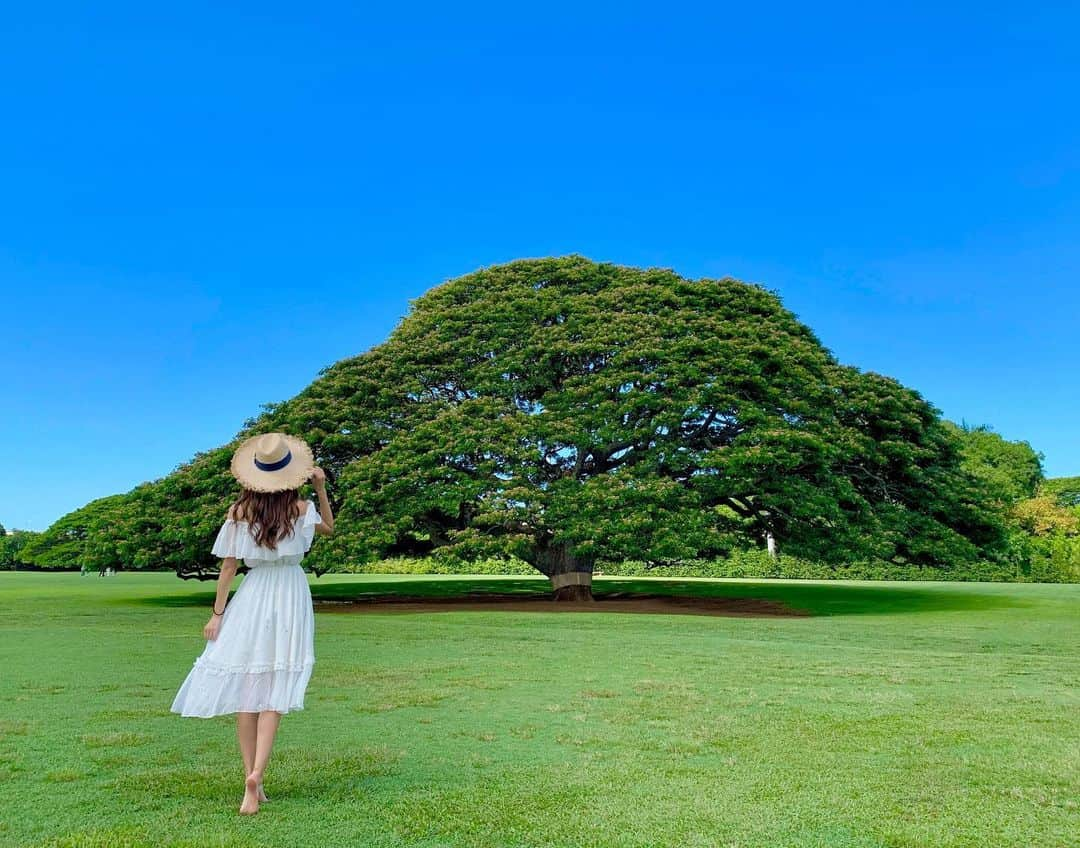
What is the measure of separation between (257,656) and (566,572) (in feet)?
72.3

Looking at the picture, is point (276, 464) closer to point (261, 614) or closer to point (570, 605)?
point (261, 614)

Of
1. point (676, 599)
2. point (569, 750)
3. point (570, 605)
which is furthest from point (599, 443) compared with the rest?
point (569, 750)

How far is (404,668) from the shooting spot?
39.3 ft

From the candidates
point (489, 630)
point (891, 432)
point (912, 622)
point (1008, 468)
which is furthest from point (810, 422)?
point (1008, 468)

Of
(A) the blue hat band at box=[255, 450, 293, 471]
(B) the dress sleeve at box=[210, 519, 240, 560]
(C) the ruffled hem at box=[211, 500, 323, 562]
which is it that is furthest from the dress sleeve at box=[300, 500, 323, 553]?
(B) the dress sleeve at box=[210, 519, 240, 560]

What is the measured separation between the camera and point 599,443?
965 inches

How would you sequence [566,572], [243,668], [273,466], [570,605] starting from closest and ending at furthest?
[243,668], [273,466], [570,605], [566,572]

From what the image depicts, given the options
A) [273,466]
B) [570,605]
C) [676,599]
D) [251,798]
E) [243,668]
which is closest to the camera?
[251,798]

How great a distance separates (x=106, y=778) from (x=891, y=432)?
25.7m

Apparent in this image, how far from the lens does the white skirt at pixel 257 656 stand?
552cm

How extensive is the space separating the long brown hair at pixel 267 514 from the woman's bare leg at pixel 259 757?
3.45 ft

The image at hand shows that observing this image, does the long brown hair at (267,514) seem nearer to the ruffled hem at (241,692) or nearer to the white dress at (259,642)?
the white dress at (259,642)

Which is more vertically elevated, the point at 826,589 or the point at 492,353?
the point at 492,353

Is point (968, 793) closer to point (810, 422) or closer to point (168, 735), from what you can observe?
point (168, 735)
